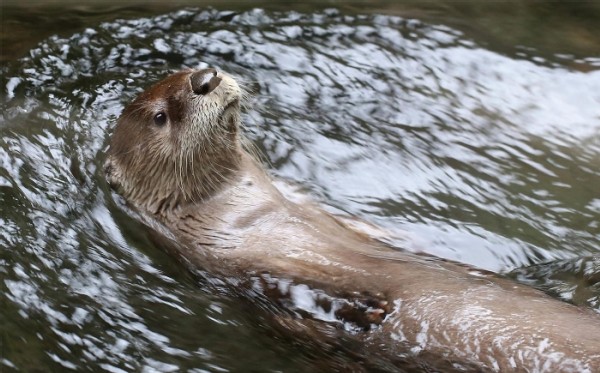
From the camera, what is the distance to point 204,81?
369cm

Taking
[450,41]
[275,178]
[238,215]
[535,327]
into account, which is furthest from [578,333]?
[450,41]

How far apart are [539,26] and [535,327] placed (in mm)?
3268

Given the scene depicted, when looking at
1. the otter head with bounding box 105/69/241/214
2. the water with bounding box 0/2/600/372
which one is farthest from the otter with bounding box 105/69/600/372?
the water with bounding box 0/2/600/372

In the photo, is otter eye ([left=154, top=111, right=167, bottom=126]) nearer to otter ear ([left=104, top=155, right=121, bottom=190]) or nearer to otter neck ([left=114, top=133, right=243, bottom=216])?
otter neck ([left=114, top=133, right=243, bottom=216])

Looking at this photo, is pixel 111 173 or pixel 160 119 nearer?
pixel 160 119

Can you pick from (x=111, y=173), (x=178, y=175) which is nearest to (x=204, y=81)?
(x=178, y=175)

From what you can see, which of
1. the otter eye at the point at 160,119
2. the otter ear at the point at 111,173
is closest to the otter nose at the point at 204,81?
the otter eye at the point at 160,119

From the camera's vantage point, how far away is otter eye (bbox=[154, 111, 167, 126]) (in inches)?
151

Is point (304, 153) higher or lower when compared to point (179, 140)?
lower

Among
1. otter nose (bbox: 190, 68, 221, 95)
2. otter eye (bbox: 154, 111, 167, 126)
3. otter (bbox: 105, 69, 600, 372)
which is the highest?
otter nose (bbox: 190, 68, 221, 95)

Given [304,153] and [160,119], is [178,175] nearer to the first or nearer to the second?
[160,119]

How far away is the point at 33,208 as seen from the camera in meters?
3.74

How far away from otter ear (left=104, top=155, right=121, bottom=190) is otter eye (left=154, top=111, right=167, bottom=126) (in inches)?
13.1

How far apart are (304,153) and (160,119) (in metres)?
0.87
